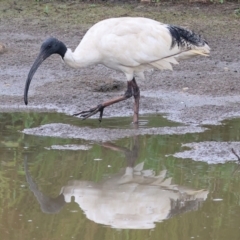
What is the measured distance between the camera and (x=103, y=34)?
809cm

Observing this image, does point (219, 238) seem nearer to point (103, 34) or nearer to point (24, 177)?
point (24, 177)

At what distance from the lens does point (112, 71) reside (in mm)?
10914

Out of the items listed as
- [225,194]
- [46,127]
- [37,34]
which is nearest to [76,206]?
[225,194]

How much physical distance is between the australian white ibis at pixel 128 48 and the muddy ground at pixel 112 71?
Answer: 2.02 ft

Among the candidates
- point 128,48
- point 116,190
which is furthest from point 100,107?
point 116,190

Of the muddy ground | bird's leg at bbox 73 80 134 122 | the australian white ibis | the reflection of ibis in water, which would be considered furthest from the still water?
the muddy ground

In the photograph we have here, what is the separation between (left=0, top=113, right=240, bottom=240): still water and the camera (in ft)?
17.4

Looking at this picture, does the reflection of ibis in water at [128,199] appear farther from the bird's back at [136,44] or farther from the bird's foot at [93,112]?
the bird's back at [136,44]

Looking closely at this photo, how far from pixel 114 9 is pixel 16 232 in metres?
9.43

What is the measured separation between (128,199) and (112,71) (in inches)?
201

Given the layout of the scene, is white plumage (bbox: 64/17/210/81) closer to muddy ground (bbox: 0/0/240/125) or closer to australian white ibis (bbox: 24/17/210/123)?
australian white ibis (bbox: 24/17/210/123)

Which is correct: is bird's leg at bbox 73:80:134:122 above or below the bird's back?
below

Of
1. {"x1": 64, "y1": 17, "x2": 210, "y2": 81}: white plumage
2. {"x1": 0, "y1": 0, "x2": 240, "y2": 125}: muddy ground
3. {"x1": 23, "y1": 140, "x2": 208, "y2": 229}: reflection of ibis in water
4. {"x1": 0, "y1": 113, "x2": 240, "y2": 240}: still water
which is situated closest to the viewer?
{"x1": 0, "y1": 113, "x2": 240, "y2": 240}: still water

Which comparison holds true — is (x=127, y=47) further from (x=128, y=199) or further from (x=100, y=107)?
(x=128, y=199)
